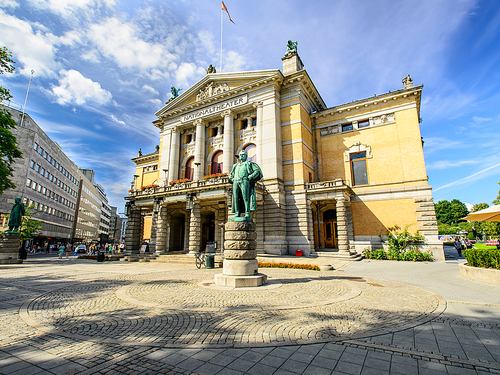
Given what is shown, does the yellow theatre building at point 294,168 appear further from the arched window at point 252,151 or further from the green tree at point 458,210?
the green tree at point 458,210

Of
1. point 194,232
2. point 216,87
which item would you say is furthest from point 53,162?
point 194,232

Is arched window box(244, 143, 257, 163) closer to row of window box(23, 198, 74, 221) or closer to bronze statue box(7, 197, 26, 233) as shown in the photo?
bronze statue box(7, 197, 26, 233)

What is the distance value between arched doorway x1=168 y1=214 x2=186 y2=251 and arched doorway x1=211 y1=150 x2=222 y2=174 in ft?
22.1

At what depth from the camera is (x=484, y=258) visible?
1040 centimetres

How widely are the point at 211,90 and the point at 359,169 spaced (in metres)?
19.7

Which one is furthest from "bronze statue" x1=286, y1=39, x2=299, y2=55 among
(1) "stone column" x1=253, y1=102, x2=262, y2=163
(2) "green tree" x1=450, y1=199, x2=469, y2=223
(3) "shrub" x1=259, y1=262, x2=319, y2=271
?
(2) "green tree" x1=450, y1=199, x2=469, y2=223

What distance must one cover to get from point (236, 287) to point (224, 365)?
5.45m

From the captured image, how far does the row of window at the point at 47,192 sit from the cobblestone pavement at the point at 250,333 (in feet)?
150

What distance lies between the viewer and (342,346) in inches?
158

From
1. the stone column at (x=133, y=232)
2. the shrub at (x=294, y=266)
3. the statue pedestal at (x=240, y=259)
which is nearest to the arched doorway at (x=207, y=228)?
the stone column at (x=133, y=232)

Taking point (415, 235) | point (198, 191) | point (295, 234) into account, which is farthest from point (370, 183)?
point (198, 191)

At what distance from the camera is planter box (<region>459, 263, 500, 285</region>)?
952 centimetres

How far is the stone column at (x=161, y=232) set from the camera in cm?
2536

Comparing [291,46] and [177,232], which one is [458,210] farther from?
[177,232]
